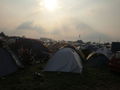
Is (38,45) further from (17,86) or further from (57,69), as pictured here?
(17,86)

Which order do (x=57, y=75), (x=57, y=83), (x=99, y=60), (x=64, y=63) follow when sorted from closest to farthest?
(x=57, y=83)
(x=57, y=75)
(x=64, y=63)
(x=99, y=60)

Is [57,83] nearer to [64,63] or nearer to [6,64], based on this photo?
[64,63]

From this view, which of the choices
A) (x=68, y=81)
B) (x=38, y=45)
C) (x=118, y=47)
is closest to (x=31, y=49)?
(x=38, y=45)

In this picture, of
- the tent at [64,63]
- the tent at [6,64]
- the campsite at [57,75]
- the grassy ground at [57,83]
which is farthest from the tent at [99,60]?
the tent at [6,64]

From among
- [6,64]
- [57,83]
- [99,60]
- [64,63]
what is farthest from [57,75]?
[99,60]

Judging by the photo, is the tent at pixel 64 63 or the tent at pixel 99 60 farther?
the tent at pixel 99 60

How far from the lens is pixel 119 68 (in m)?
9.48

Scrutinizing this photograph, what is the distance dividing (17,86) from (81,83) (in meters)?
2.90

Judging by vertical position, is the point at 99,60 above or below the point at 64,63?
below

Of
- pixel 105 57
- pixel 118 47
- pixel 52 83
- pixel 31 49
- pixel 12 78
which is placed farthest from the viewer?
pixel 118 47

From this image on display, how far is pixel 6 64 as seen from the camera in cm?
910

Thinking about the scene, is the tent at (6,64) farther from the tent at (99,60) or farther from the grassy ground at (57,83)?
the tent at (99,60)

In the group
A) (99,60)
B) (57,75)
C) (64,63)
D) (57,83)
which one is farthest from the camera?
(99,60)

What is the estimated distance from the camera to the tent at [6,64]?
873cm
